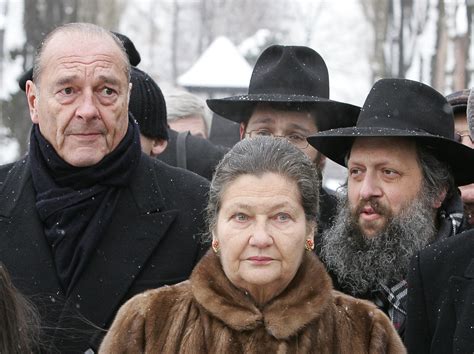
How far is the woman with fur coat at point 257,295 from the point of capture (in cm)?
421

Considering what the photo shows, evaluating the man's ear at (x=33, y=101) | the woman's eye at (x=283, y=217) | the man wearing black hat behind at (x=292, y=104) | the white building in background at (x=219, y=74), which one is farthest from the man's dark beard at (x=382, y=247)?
the white building in background at (x=219, y=74)

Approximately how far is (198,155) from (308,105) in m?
1.41

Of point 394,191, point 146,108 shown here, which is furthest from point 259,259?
point 146,108

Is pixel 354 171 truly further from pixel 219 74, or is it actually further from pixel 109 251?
pixel 219 74

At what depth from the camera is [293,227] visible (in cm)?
427

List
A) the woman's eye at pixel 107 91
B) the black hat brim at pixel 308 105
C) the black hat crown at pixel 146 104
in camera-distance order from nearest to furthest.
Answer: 1. the woman's eye at pixel 107 91
2. the black hat crown at pixel 146 104
3. the black hat brim at pixel 308 105

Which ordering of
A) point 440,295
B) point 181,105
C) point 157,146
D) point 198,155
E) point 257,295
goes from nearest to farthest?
point 257,295
point 440,295
point 157,146
point 198,155
point 181,105

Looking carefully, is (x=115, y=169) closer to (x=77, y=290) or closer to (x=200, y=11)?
(x=77, y=290)

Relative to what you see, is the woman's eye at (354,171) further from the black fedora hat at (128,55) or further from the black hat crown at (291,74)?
the black fedora hat at (128,55)

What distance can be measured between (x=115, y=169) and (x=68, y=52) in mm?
538

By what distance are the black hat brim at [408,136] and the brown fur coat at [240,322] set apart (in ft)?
3.24

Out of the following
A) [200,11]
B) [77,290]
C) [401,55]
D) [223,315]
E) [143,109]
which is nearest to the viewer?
[223,315]

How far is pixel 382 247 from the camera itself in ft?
16.9

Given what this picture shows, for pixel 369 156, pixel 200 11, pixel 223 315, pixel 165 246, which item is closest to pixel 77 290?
pixel 165 246
